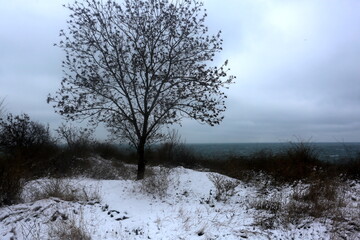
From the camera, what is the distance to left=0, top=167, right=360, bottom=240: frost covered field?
16.9 ft

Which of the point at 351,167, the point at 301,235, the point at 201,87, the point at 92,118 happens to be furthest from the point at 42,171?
the point at 351,167

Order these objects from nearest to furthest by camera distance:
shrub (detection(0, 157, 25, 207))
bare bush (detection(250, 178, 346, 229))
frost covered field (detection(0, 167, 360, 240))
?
frost covered field (detection(0, 167, 360, 240)), bare bush (detection(250, 178, 346, 229)), shrub (detection(0, 157, 25, 207))

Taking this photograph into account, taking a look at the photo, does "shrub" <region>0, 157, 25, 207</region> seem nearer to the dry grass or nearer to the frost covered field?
the frost covered field

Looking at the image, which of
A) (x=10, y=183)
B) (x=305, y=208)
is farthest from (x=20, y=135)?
(x=305, y=208)

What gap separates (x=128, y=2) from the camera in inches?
350

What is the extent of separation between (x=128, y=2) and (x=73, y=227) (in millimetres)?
7982

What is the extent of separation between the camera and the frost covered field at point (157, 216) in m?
5.15

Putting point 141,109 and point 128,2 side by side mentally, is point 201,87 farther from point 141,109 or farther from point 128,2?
point 128,2

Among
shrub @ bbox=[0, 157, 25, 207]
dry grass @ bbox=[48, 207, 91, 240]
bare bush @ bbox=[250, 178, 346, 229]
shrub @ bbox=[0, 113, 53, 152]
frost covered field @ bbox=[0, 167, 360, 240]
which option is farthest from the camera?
shrub @ bbox=[0, 113, 53, 152]

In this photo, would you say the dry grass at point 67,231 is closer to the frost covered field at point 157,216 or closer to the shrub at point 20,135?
the frost covered field at point 157,216

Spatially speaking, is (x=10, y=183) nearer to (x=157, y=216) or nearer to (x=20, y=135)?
(x=157, y=216)

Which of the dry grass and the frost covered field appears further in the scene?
the frost covered field

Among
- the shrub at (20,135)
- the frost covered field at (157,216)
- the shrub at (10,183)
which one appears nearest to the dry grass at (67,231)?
the frost covered field at (157,216)

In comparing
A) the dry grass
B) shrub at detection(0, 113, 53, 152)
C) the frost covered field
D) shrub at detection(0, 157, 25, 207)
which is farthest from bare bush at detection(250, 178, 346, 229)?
shrub at detection(0, 113, 53, 152)
